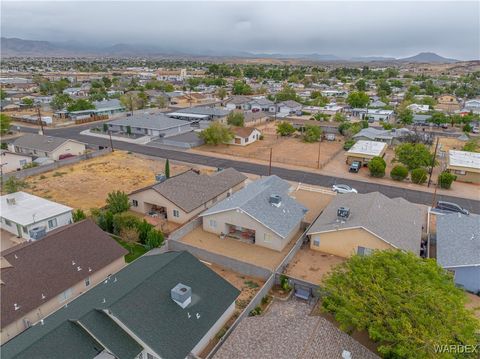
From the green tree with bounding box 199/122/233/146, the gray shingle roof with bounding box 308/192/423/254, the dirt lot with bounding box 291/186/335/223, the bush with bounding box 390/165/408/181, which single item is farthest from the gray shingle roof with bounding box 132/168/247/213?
the green tree with bounding box 199/122/233/146

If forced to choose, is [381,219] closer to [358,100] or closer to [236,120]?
[236,120]

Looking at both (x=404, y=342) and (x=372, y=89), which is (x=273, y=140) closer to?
(x=404, y=342)

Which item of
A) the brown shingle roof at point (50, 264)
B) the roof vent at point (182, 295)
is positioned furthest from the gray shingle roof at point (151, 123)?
the roof vent at point (182, 295)

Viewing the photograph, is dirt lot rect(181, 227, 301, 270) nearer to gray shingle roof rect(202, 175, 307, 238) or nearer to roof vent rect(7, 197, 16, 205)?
gray shingle roof rect(202, 175, 307, 238)

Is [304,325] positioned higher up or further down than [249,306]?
higher up

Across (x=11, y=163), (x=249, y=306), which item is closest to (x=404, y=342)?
(x=249, y=306)

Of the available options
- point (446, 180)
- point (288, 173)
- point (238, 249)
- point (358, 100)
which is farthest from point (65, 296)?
point (358, 100)
